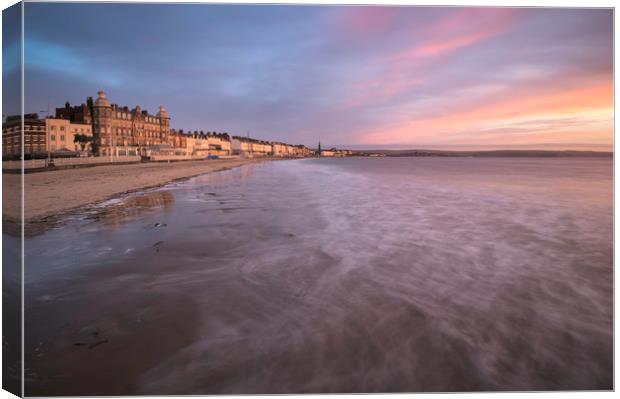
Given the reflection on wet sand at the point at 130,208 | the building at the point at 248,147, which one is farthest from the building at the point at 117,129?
the building at the point at 248,147

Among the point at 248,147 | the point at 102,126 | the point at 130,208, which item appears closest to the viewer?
the point at 130,208

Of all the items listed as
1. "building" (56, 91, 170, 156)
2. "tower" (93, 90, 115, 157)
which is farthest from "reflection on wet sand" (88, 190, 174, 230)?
"tower" (93, 90, 115, 157)

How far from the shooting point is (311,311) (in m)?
2.97

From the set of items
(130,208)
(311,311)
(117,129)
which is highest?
(117,129)

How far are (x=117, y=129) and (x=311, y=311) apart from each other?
41.1 meters

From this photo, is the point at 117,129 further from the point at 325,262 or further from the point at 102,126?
the point at 325,262

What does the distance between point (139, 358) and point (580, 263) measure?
5131 millimetres

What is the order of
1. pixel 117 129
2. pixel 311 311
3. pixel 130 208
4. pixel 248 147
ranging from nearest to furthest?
pixel 311 311 < pixel 130 208 < pixel 117 129 < pixel 248 147

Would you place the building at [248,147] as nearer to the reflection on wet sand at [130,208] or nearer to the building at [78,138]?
the building at [78,138]

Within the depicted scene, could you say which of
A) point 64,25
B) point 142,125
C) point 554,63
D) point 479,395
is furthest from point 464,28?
point 142,125

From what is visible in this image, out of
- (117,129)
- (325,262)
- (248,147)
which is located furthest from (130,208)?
(248,147)

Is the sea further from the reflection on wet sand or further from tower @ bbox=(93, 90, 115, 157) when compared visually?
tower @ bbox=(93, 90, 115, 157)

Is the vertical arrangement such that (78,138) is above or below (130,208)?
above

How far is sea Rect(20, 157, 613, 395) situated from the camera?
85.4 inches
